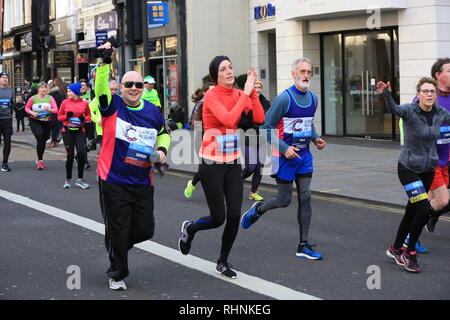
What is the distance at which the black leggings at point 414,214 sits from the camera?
265 inches

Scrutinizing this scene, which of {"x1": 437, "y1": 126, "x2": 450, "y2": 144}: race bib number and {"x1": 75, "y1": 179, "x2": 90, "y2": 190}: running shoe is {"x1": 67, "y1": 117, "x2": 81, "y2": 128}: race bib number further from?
{"x1": 437, "y1": 126, "x2": 450, "y2": 144}: race bib number

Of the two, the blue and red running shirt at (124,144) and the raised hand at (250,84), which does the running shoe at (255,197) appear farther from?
the blue and red running shirt at (124,144)

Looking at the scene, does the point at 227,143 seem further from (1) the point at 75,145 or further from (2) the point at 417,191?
(1) the point at 75,145

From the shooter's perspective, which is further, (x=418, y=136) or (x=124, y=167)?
(x=418, y=136)

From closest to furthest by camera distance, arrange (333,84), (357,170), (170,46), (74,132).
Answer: (74,132)
(357,170)
(333,84)
(170,46)

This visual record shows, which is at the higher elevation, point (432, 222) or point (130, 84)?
point (130, 84)

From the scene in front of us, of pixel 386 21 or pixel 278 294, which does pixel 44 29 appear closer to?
pixel 386 21

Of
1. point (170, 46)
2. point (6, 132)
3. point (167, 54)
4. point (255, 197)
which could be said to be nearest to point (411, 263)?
point (255, 197)

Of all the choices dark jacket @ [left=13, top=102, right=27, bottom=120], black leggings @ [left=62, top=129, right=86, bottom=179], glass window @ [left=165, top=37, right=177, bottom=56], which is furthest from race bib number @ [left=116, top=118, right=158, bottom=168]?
dark jacket @ [left=13, top=102, right=27, bottom=120]

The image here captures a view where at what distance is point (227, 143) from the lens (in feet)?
21.0

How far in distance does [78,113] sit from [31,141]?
11437 millimetres

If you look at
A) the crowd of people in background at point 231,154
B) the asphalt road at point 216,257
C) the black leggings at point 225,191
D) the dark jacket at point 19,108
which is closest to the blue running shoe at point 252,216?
the crowd of people in background at point 231,154

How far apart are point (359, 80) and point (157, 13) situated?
726 cm

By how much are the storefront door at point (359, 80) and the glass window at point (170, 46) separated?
6.74 meters
